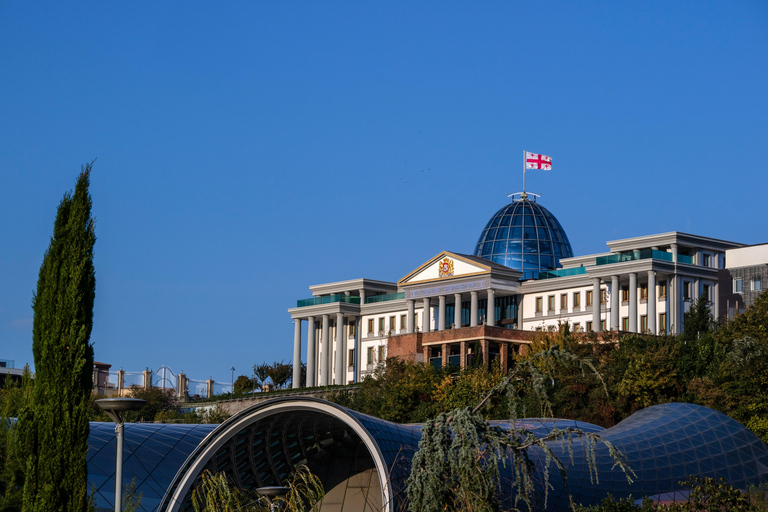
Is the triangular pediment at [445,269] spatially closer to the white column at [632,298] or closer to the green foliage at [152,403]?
the white column at [632,298]

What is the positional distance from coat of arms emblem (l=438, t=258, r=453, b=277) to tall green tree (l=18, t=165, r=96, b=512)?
245 feet

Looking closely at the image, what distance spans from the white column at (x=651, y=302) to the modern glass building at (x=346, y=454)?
106 ft

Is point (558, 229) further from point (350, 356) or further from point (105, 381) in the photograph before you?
point (105, 381)

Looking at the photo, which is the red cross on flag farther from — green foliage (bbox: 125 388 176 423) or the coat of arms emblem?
green foliage (bbox: 125 388 176 423)

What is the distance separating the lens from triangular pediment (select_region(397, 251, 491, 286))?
9838 centimetres

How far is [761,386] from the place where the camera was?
195ft

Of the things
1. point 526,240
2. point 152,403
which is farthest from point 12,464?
point 526,240

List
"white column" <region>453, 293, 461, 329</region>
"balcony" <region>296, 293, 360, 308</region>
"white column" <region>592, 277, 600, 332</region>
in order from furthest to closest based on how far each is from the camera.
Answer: "balcony" <region>296, 293, 360, 308</region> → "white column" <region>453, 293, 461, 329</region> → "white column" <region>592, 277, 600, 332</region>

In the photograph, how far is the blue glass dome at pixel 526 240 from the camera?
4146 inches

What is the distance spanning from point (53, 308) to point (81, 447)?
3.45m

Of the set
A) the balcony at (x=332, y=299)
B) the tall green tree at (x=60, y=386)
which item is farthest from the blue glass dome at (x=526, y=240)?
the tall green tree at (x=60, y=386)

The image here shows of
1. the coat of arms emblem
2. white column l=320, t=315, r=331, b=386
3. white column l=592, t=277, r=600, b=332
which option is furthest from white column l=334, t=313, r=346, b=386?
white column l=592, t=277, r=600, b=332

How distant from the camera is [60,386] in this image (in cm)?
2658

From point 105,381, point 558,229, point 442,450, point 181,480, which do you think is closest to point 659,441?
point 181,480
